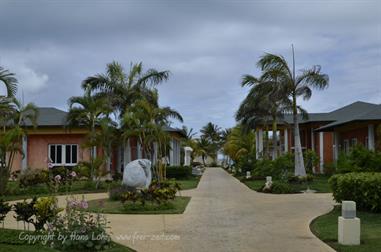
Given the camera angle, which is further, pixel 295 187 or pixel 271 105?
pixel 271 105

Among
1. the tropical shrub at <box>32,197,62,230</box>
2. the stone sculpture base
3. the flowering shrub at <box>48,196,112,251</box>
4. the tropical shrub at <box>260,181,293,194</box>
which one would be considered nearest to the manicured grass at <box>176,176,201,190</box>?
the tropical shrub at <box>260,181,293,194</box>

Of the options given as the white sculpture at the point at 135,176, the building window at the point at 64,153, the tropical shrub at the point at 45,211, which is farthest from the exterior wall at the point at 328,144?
the tropical shrub at the point at 45,211

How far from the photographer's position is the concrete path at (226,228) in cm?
1005

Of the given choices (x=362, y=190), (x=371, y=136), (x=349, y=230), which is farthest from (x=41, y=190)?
(x=371, y=136)

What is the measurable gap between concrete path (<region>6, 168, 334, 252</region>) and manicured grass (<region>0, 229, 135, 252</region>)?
1.83ft

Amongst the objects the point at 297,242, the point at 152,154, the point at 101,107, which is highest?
the point at 101,107

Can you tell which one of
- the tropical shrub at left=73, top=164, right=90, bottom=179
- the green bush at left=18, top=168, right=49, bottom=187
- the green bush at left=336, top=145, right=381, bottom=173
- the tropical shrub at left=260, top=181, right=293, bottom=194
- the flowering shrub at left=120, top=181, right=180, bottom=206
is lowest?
the tropical shrub at left=260, top=181, right=293, bottom=194

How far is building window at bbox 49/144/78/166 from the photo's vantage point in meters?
38.8

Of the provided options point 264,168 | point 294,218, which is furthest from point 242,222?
point 264,168

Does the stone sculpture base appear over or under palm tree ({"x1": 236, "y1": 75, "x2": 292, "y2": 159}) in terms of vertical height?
under

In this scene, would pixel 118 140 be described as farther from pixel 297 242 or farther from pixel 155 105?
pixel 297 242

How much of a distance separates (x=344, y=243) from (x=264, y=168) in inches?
983

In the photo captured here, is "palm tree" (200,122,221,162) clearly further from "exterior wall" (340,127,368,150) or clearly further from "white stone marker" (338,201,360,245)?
"white stone marker" (338,201,360,245)

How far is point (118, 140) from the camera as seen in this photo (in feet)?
98.9
